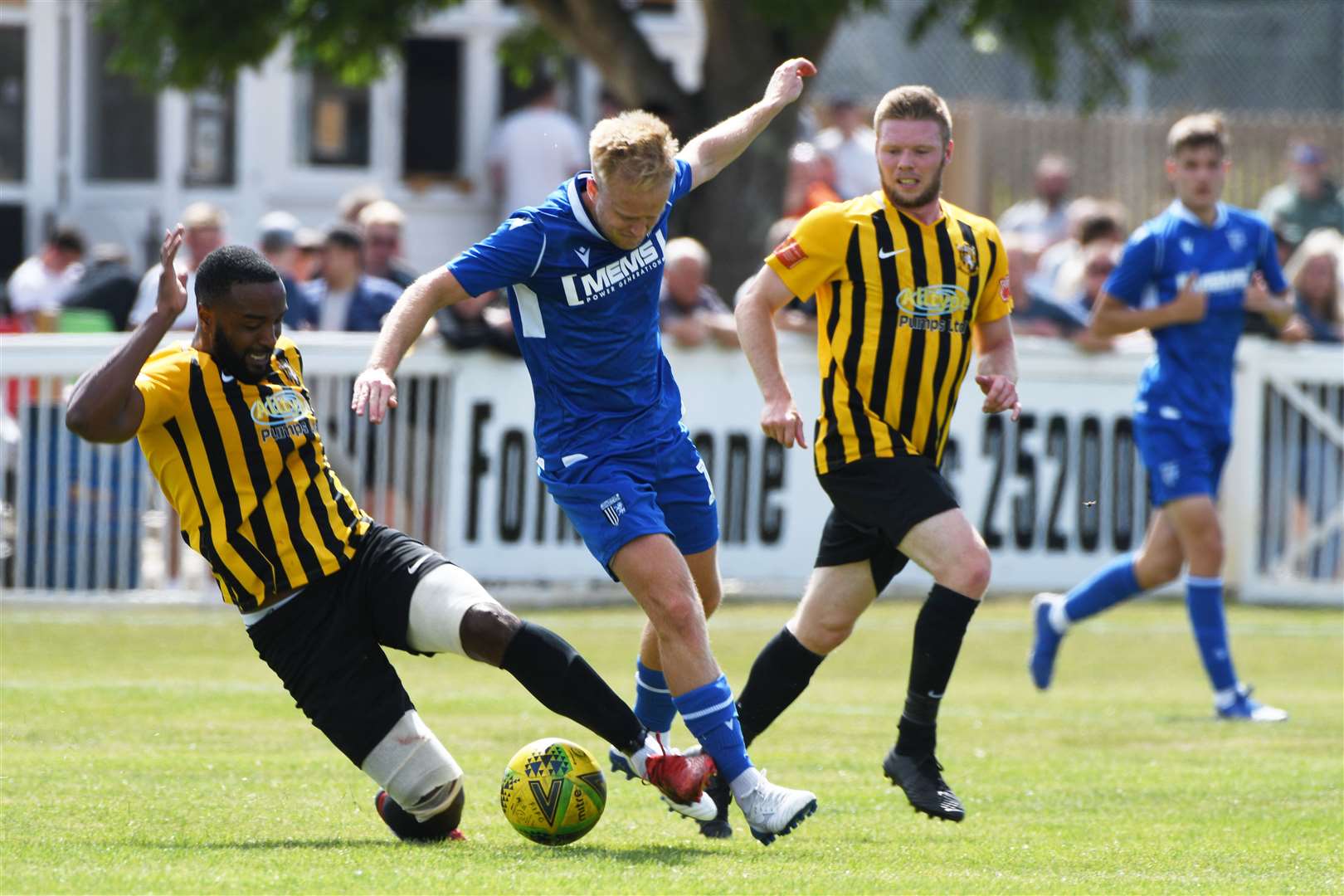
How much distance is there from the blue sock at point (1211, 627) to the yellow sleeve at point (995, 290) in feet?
10.2

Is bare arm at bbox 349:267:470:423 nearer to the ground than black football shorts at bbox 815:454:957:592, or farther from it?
farther from it

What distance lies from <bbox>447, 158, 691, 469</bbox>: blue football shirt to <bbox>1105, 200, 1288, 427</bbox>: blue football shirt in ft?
12.0

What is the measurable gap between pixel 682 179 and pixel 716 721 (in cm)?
168

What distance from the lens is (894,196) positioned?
22.9ft

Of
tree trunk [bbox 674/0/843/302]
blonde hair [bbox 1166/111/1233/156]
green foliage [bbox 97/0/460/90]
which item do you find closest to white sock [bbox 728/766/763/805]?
blonde hair [bbox 1166/111/1233/156]

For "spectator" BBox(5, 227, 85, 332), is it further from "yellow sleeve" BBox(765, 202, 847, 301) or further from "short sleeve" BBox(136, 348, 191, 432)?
"short sleeve" BBox(136, 348, 191, 432)

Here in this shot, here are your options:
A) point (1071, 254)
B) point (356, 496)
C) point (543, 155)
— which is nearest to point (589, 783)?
point (356, 496)

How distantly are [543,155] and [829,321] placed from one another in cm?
1194

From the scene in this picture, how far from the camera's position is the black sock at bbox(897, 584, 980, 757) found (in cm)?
673

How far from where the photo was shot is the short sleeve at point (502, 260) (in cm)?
623

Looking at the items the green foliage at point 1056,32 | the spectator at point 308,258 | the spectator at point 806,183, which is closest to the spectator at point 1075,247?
the green foliage at point 1056,32

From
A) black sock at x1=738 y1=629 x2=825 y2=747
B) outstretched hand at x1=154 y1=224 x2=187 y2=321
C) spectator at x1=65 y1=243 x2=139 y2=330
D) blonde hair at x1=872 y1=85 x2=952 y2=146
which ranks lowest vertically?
black sock at x1=738 y1=629 x2=825 y2=747

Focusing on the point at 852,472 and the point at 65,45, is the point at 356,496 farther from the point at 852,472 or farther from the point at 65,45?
the point at 65,45

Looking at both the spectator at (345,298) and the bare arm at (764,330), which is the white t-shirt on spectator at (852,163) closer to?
the spectator at (345,298)
